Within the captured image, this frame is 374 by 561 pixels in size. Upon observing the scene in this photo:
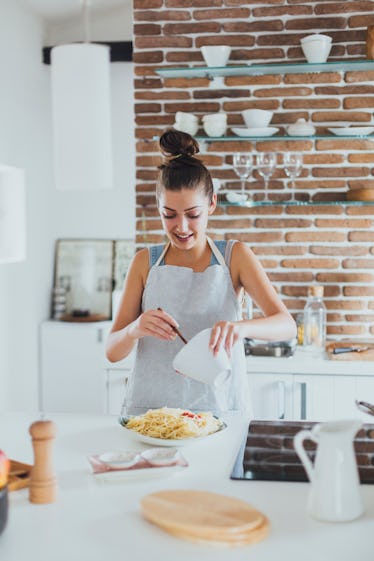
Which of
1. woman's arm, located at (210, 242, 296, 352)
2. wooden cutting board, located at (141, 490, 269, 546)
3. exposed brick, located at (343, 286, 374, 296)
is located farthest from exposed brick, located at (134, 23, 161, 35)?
wooden cutting board, located at (141, 490, 269, 546)

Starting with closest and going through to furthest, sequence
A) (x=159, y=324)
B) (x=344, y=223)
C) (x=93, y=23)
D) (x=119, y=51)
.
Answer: (x=159, y=324), (x=344, y=223), (x=119, y=51), (x=93, y=23)

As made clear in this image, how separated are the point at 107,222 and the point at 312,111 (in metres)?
2.45

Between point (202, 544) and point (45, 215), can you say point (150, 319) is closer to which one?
point (202, 544)

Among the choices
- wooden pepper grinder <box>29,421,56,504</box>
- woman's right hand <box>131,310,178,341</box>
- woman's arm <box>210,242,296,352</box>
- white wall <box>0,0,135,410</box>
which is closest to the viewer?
wooden pepper grinder <box>29,421,56,504</box>

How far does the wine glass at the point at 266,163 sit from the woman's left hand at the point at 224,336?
1.90m

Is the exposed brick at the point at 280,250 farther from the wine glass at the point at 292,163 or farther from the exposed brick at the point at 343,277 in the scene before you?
the wine glass at the point at 292,163

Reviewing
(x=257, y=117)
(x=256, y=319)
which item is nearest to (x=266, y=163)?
(x=257, y=117)

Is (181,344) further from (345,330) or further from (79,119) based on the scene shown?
(345,330)

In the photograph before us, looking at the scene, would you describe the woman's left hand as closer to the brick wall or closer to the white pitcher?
the white pitcher

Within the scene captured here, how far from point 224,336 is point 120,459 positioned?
16.3 inches

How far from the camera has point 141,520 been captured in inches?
55.6

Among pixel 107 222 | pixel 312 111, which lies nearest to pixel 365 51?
pixel 312 111

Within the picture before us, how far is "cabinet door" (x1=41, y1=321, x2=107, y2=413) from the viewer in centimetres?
541

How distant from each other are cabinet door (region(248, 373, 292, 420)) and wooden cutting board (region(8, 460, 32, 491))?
6.29ft
